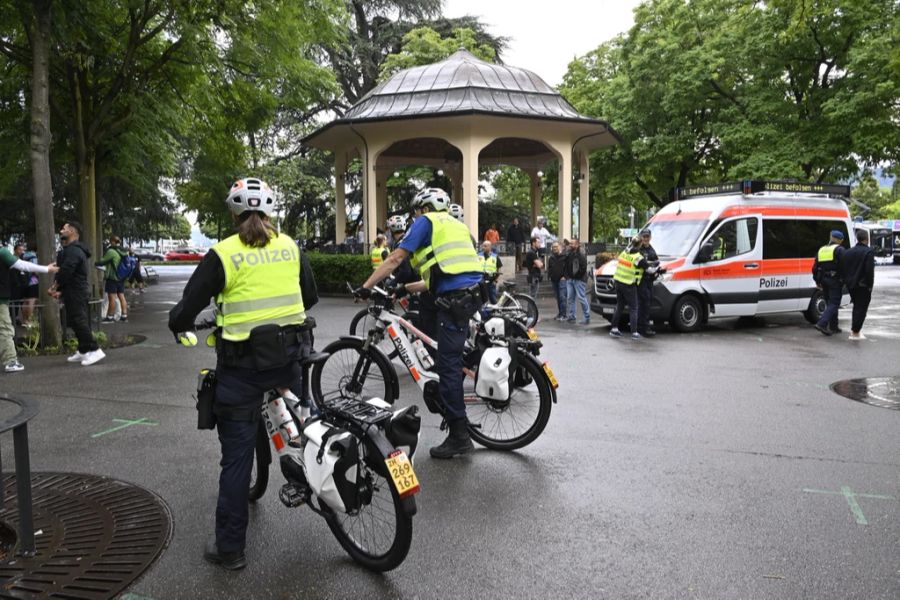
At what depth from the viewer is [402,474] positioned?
3.19 metres

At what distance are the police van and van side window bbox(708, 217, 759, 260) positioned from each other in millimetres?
18

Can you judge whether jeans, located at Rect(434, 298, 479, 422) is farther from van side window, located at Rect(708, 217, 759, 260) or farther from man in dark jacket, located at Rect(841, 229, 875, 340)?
man in dark jacket, located at Rect(841, 229, 875, 340)

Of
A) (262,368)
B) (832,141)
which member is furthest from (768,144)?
(262,368)

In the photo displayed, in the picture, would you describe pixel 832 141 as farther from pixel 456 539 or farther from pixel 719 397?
pixel 456 539

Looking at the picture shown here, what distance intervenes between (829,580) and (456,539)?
5.80ft

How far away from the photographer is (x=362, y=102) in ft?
75.7

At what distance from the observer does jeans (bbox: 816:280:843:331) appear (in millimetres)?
11758

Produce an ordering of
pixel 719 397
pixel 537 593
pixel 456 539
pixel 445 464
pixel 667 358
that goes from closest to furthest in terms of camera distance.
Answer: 1. pixel 537 593
2. pixel 456 539
3. pixel 445 464
4. pixel 719 397
5. pixel 667 358

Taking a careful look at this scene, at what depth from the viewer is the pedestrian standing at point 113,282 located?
44.3ft

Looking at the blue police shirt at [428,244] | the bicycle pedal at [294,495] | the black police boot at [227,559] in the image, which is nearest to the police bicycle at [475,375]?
the blue police shirt at [428,244]

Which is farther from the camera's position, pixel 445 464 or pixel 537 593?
pixel 445 464

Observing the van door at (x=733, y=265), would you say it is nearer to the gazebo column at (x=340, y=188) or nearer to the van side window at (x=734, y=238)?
the van side window at (x=734, y=238)

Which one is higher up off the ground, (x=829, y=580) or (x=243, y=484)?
(x=243, y=484)

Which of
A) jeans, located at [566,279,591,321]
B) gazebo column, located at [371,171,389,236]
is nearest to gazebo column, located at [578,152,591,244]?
gazebo column, located at [371,171,389,236]
